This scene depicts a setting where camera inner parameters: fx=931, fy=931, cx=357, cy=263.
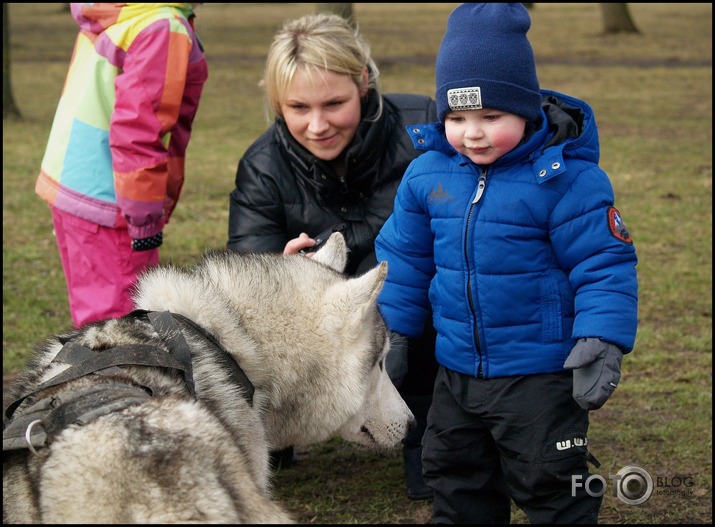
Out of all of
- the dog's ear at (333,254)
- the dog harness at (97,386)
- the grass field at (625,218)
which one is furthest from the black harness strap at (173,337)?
the grass field at (625,218)

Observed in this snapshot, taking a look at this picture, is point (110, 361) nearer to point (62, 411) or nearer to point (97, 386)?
point (97, 386)

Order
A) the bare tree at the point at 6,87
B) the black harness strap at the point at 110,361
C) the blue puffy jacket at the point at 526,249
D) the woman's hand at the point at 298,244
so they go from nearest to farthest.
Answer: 1. the black harness strap at the point at 110,361
2. the blue puffy jacket at the point at 526,249
3. the woman's hand at the point at 298,244
4. the bare tree at the point at 6,87

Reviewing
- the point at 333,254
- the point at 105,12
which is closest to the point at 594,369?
the point at 333,254

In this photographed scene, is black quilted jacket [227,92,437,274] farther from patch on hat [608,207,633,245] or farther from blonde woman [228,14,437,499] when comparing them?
patch on hat [608,207,633,245]

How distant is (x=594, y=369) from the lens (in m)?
3.11

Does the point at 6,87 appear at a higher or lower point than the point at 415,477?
lower

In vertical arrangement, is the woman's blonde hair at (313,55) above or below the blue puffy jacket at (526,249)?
above

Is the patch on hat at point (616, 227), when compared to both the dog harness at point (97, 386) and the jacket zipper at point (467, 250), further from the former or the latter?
the dog harness at point (97, 386)

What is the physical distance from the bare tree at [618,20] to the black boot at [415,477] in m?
25.1

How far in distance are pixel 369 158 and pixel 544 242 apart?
135cm

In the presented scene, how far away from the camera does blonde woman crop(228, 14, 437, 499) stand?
436 centimetres

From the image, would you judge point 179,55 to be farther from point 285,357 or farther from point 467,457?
point 467,457

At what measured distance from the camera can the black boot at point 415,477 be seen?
4523mm

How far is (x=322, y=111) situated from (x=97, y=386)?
214 centimetres
